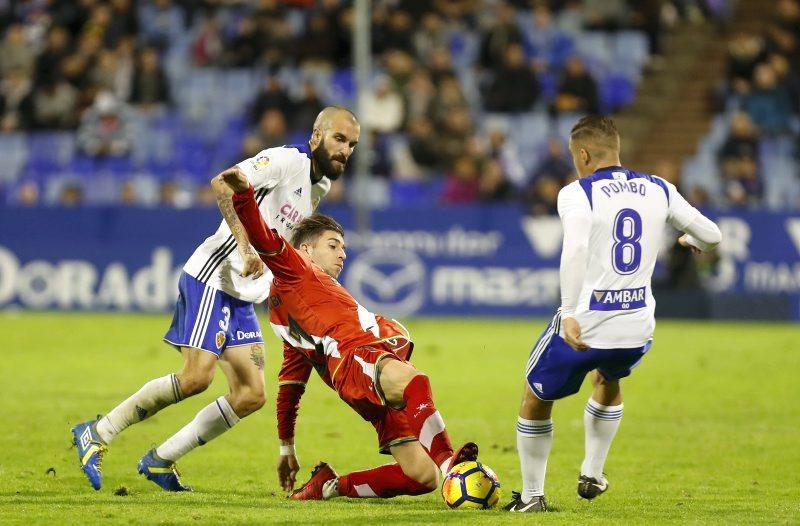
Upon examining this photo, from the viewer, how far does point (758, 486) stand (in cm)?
835

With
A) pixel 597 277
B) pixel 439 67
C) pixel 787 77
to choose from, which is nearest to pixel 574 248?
pixel 597 277

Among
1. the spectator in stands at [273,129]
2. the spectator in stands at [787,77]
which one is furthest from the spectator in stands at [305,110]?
the spectator in stands at [787,77]

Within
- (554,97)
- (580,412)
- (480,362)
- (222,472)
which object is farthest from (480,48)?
(222,472)

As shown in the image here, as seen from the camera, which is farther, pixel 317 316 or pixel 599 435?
pixel 599 435

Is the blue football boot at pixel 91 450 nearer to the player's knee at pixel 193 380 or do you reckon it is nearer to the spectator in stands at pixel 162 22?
the player's knee at pixel 193 380

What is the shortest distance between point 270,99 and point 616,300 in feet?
57.5

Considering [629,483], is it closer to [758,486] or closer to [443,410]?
[758,486]

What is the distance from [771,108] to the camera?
931 inches

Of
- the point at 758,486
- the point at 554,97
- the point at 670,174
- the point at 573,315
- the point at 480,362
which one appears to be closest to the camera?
the point at 573,315

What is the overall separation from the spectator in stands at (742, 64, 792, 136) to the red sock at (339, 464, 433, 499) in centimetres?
1767

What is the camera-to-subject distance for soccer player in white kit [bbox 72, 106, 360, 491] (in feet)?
26.5

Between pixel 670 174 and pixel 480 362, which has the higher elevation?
pixel 670 174

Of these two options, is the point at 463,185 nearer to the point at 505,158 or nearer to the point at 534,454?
the point at 505,158

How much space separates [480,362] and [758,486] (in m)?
7.77
